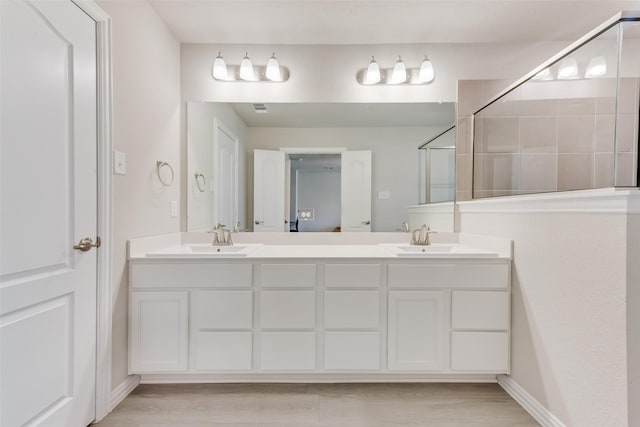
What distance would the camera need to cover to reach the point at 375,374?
6.13ft

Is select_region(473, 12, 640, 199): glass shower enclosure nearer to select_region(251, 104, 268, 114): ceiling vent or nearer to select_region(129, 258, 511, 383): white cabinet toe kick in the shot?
select_region(129, 258, 511, 383): white cabinet toe kick

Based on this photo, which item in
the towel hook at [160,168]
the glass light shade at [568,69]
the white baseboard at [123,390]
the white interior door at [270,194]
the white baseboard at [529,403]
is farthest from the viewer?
the white interior door at [270,194]

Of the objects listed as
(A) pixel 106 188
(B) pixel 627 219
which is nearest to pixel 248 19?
(A) pixel 106 188

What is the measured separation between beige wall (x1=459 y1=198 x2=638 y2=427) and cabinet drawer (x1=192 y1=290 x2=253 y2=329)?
154 centimetres

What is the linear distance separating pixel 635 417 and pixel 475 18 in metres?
2.23

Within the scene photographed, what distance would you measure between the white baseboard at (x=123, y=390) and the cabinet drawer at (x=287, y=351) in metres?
0.76

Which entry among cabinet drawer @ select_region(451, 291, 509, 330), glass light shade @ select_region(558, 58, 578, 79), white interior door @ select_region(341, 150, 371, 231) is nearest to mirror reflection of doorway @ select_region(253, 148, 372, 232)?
white interior door @ select_region(341, 150, 371, 231)

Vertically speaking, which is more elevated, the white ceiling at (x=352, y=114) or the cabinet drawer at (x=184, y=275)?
the white ceiling at (x=352, y=114)

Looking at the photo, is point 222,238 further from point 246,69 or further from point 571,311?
point 571,311

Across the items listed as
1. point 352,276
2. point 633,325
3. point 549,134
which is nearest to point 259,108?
point 352,276

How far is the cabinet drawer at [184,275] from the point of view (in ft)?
5.76

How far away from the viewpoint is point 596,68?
6.29 feet

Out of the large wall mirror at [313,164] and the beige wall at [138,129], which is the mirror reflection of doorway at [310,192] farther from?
the beige wall at [138,129]

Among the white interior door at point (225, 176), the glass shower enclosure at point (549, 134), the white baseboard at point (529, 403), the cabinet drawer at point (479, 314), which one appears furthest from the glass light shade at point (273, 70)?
the white baseboard at point (529, 403)
